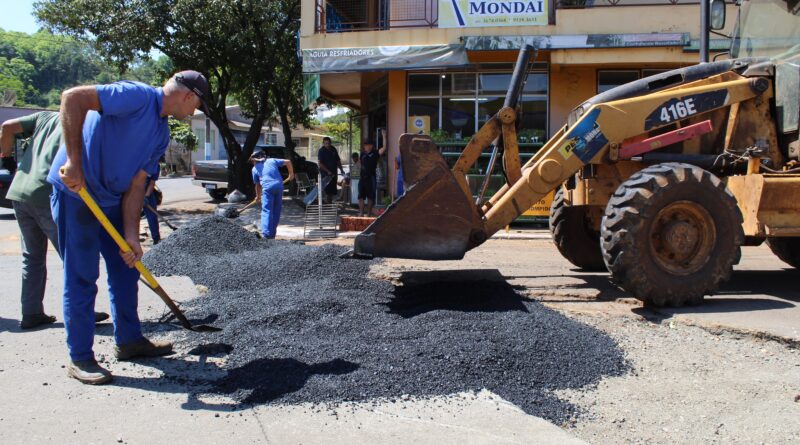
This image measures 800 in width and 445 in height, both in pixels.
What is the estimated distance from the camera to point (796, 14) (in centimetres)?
640

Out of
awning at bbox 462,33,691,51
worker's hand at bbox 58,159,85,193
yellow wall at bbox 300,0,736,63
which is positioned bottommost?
worker's hand at bbox 58,159,85,193

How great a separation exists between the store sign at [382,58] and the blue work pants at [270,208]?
5135 millimetres

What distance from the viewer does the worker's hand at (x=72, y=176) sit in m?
3.77

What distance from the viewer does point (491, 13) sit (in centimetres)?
1409

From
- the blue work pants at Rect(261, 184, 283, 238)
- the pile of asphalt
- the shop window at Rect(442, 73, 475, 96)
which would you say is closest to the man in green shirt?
the pile of asphalt

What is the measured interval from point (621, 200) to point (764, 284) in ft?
8.58

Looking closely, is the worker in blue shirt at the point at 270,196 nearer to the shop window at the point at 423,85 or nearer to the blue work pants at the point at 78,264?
the blue work pants at the point at 78,264

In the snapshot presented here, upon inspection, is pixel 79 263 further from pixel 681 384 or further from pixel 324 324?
pixel 681 384

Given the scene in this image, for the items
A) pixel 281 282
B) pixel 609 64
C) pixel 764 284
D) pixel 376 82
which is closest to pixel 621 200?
pixel 764 284

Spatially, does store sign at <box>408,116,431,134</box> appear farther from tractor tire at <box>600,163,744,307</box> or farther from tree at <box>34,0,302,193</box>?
tractor tire at <box>600,163,744,307</box>

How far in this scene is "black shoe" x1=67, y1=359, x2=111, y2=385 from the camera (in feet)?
13.0

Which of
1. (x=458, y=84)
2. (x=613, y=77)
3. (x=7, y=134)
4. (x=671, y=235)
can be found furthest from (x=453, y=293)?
(x=613, y=77)

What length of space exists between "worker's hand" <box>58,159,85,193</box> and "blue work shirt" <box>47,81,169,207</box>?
15 centimetres

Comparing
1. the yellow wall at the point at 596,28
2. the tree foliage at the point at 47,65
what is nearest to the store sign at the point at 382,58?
the yellow wall at the point at 596,28
